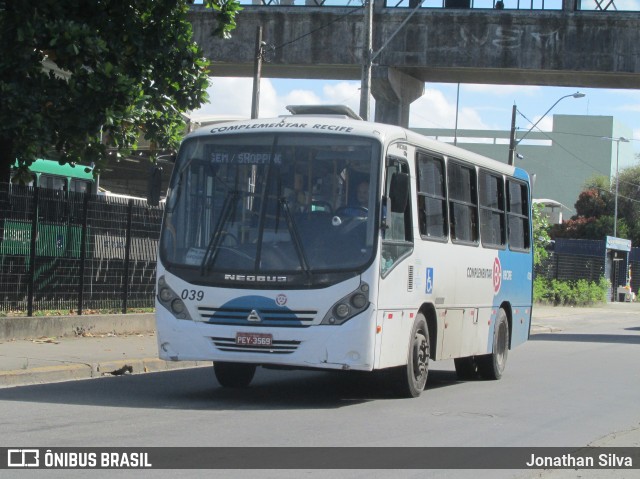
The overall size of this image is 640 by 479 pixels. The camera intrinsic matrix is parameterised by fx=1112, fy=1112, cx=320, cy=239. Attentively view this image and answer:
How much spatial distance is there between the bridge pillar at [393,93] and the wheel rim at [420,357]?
17.1 m

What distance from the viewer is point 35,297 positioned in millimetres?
17844

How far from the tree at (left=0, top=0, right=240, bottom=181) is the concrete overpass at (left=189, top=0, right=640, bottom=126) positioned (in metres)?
10.5

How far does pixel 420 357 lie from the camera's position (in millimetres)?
12914

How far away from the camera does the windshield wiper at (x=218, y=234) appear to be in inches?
463

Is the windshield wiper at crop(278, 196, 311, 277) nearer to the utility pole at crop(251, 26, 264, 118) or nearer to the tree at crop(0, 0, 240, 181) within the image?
the tree at crop(0, 0, 240, 181)

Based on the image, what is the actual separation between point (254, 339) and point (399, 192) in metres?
2.15

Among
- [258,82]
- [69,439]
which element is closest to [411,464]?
[69,439]

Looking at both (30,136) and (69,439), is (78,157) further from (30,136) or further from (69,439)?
(69,439)

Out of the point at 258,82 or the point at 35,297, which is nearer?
the point at 35,297

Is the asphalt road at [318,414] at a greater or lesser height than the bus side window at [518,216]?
lesser

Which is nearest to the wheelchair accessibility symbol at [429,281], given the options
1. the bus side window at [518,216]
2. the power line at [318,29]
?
the bus side window at [518,216]

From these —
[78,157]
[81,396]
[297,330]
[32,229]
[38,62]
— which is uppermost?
[38,62]

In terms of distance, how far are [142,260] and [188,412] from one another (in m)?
10.2

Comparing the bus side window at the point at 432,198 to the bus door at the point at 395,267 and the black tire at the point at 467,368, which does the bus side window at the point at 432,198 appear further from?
the black tire at the point at 467,368
